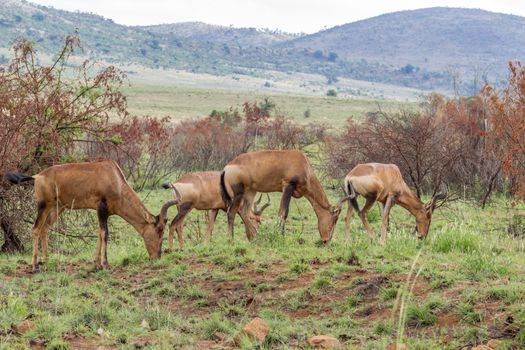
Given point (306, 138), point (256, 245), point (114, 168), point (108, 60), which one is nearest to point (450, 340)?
point (256, 245)

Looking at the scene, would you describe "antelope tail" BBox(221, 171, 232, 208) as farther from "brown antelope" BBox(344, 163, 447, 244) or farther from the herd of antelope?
"brown antelope" BBox(344, 163, 447, 244)

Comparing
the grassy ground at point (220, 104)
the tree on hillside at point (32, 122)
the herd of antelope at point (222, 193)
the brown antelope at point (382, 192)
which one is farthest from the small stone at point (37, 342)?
the grassy ground at point (220, 104)

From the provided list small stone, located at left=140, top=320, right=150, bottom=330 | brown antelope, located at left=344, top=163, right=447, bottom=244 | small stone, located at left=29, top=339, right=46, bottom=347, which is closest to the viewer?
small stone, located at left=29, top=339, right=46, bottom=347

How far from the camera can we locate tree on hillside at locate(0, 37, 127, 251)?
13.3m

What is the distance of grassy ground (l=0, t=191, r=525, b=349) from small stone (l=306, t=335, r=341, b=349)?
117 mm

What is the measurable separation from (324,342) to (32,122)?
27.6 ft

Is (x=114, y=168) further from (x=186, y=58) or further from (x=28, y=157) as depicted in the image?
(x=186, y=58)

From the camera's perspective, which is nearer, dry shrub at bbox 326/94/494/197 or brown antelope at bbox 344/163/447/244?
brown antelope at bbox 344/163/447/244

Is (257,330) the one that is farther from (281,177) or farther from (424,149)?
(424,149)

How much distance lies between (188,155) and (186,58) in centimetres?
9660

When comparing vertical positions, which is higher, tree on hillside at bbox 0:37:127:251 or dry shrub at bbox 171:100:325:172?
tree on hillside at bbox 0:37:127:251

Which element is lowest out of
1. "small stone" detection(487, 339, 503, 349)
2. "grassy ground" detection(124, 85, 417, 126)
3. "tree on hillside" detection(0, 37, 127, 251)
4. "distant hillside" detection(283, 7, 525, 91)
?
"grassy ground" detection(124, 85, 417, 126)

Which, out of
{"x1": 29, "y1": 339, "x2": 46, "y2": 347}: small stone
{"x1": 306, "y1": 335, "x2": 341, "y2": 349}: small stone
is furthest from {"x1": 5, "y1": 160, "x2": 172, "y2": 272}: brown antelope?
{"x1": 306, "y1": 335, "x2": 341, "y2": 349}: small stone

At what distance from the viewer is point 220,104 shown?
69.0 meters
